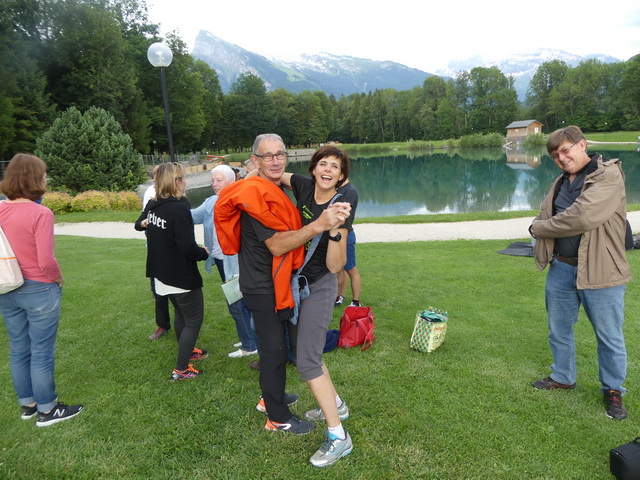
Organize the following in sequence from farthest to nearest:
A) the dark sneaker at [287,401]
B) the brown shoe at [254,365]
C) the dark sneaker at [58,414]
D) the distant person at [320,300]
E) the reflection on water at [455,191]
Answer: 1. the reflection on water at [455,191]
2. the brown shoe at [254,365]
3. the dark sneaker at [287,401]
4. the dark sneaker at [58,414]
5. the distant person at [320,300]

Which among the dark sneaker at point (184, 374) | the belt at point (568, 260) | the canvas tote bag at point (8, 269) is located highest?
the canvas tote bag at point (8, 269)

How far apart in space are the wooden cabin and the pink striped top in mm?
78469

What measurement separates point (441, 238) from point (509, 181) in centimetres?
1866

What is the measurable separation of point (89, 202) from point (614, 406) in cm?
1900

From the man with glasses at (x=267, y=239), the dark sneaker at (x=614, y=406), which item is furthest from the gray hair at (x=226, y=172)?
the dark sneaker at (x=614, y=406)

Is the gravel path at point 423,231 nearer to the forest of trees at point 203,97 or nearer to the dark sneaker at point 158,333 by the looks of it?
the dark sneaker at point 158,333

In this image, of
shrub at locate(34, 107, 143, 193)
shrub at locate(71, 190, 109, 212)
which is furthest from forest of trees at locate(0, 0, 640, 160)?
shrub at locate(71, 190, 109, 212)

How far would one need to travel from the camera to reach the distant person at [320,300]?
2441 mm

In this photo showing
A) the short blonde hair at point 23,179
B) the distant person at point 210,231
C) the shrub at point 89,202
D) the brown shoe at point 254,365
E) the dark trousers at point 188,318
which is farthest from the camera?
the shrub at point 89,202

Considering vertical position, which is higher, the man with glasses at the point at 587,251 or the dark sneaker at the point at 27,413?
the man with glasses at the point at 587,251

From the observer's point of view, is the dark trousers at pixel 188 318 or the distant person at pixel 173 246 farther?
the dark trousers at pixel 188 318

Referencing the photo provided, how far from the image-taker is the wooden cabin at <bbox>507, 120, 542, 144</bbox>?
72.6 metres

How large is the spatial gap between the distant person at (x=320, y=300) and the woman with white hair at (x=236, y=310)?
1434 mm

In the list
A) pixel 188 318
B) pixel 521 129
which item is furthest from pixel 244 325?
pixel 521 129
